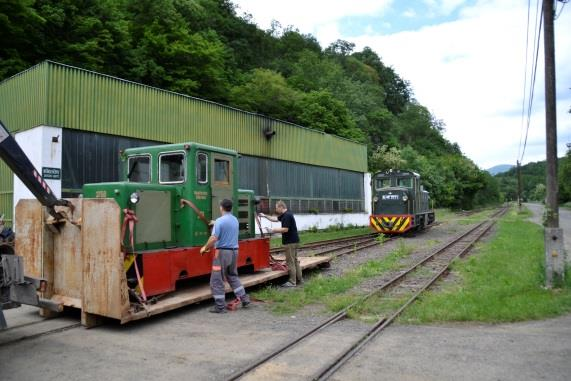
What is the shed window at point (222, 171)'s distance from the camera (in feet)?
28.6

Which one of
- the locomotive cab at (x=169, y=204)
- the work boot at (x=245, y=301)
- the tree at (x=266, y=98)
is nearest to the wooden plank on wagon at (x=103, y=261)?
the locomotive cab at (x=169, y=204)

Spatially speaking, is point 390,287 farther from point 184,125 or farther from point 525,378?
point 184,125

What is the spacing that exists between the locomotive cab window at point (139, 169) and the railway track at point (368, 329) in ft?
13.7

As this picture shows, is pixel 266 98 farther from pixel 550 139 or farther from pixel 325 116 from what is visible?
pixel 550 139

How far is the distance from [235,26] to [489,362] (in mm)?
61534

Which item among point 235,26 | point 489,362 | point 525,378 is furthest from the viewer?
point 235,26

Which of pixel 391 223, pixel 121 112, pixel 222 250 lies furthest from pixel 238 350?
pixel 391 223

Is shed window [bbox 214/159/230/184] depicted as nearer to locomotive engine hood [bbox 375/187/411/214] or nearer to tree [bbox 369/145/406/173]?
locomotive engine hood [bbox 375/187/411/214]

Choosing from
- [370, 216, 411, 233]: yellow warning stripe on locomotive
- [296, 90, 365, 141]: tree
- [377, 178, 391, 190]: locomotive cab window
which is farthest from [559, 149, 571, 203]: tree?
[370, 216, 411, 233]: yellow warning stripe on locomotive

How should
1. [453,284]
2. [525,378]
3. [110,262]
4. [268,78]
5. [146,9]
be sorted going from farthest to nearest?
[268,78] → [146,9] → [453,284] → [110,262] → [525,378]

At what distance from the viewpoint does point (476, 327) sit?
666 cm

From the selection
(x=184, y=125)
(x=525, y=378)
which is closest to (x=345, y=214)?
(x=184, y=125)

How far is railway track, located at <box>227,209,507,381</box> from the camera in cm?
488

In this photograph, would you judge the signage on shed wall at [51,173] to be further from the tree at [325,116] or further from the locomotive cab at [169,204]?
the tree at [325,116]
